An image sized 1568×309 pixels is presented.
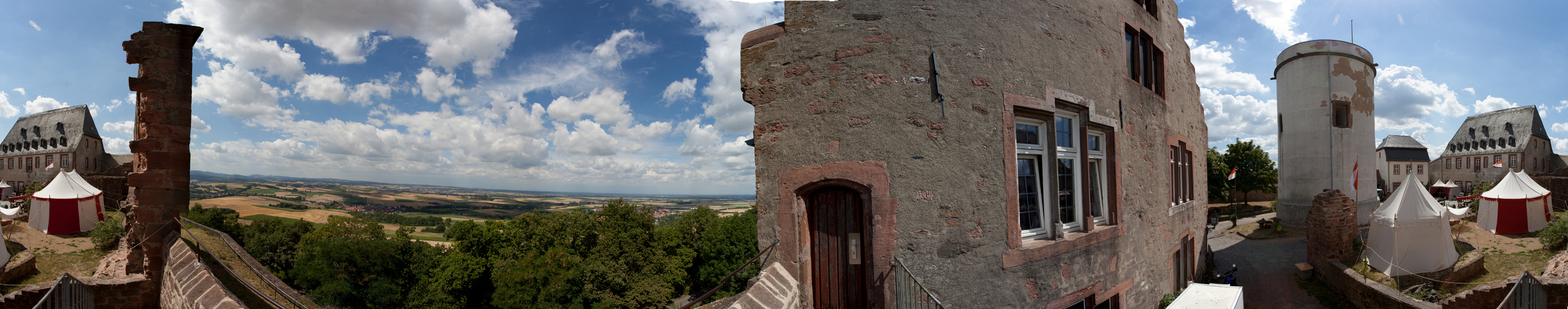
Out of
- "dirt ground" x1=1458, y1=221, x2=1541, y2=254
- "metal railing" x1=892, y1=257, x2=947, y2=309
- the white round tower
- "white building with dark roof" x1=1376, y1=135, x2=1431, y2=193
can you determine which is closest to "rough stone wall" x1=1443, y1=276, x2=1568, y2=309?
"dirt ground" x1=1458, y1=221, x2=1541, y2=254

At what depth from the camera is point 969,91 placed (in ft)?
16.3

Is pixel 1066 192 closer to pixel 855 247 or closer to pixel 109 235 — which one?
pixel 855 247

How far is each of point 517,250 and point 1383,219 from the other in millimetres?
42037

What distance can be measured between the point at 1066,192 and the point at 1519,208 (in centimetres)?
2022

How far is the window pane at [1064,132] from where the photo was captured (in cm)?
602

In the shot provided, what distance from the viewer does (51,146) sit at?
47031 mm

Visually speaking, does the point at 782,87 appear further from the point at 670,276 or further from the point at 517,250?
the point at 517,250

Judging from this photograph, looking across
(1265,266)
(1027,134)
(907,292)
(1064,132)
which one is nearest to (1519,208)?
(1265,266)

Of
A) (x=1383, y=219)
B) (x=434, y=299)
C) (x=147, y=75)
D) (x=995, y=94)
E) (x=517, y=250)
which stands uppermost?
(x=147, y=75)

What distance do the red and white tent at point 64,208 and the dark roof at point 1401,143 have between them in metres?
92.9

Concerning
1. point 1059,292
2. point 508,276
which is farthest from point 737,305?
point 508,276

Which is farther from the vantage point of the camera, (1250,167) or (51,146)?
(51,146)

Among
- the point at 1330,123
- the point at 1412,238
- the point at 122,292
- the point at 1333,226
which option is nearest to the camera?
the point at 122,292

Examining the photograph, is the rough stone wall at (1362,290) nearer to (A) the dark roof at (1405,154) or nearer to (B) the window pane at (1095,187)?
(B) the window pane at (1095,187)
